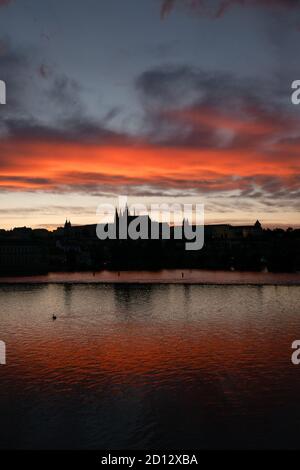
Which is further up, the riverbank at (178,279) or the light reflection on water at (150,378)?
the riverbank at (178,279)

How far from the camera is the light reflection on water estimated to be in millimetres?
21516

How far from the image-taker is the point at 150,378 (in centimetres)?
2981

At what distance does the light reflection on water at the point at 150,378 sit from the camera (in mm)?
21516

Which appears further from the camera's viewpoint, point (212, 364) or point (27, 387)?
point (212, 364)

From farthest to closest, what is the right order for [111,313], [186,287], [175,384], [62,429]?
1. [186,287]
2. [111,313]
3. [175,384]
4. [62,429]

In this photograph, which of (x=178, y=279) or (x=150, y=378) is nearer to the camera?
(x=150, y=378)

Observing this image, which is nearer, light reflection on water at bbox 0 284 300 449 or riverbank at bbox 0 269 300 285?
light reflection on water at bbox 0 284 300 449

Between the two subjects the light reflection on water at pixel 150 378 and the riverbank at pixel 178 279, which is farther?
the riverbank at pixel 178 279

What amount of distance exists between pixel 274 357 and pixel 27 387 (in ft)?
54.3

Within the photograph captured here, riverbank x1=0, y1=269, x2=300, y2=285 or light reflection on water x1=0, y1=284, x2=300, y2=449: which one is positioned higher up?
riverbank x1=0, y1=269, x2=300, y2=285

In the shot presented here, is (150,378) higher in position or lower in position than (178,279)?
lower
